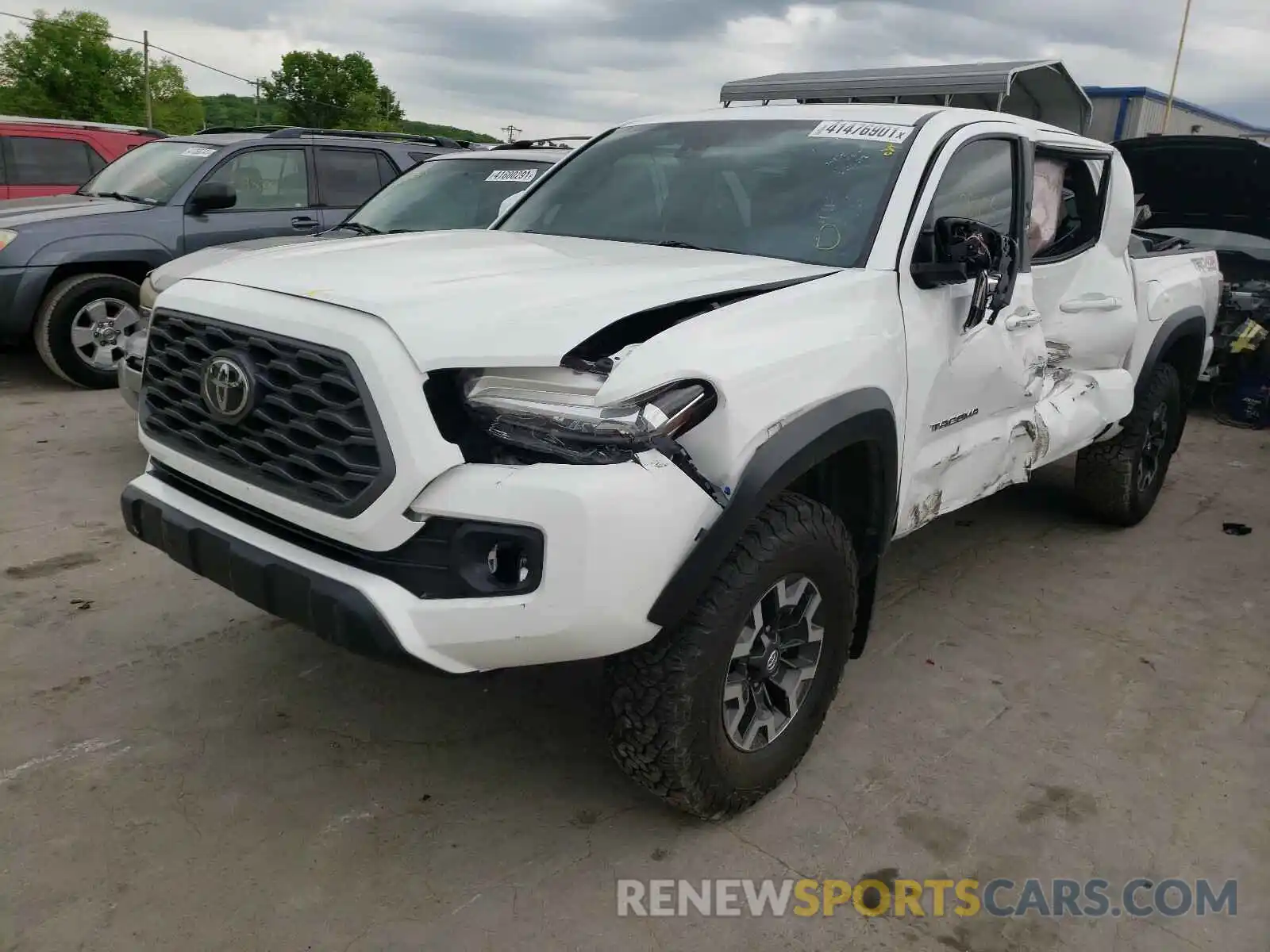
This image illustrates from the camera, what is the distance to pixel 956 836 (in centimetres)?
261

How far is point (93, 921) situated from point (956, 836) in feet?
6.85

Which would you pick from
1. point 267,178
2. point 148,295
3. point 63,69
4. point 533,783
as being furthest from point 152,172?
point 63,69

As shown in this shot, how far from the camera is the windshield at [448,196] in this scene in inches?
240

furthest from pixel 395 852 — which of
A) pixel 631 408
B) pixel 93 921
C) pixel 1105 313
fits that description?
pixel 1105 313

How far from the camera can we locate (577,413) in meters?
2.07

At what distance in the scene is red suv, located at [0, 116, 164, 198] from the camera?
9188mm

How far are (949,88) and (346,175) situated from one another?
190 inches

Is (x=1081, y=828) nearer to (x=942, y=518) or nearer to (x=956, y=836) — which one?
(x=956, y=836)

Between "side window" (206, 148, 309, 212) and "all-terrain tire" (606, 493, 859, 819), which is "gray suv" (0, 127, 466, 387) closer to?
"side window" (206, 148, 309, 212)

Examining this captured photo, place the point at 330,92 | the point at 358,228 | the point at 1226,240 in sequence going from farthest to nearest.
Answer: the point at 330,92, the point at 1226,240, the point at 358,228

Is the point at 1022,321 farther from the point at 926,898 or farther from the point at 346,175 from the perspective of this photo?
the point at 346,175

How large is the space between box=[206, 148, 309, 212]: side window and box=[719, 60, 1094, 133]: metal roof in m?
4.19

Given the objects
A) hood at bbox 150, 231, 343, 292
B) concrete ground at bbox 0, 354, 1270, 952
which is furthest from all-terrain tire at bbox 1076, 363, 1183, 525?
hood at bbox 150, 231, 343, 292

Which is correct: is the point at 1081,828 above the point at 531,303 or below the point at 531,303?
below
